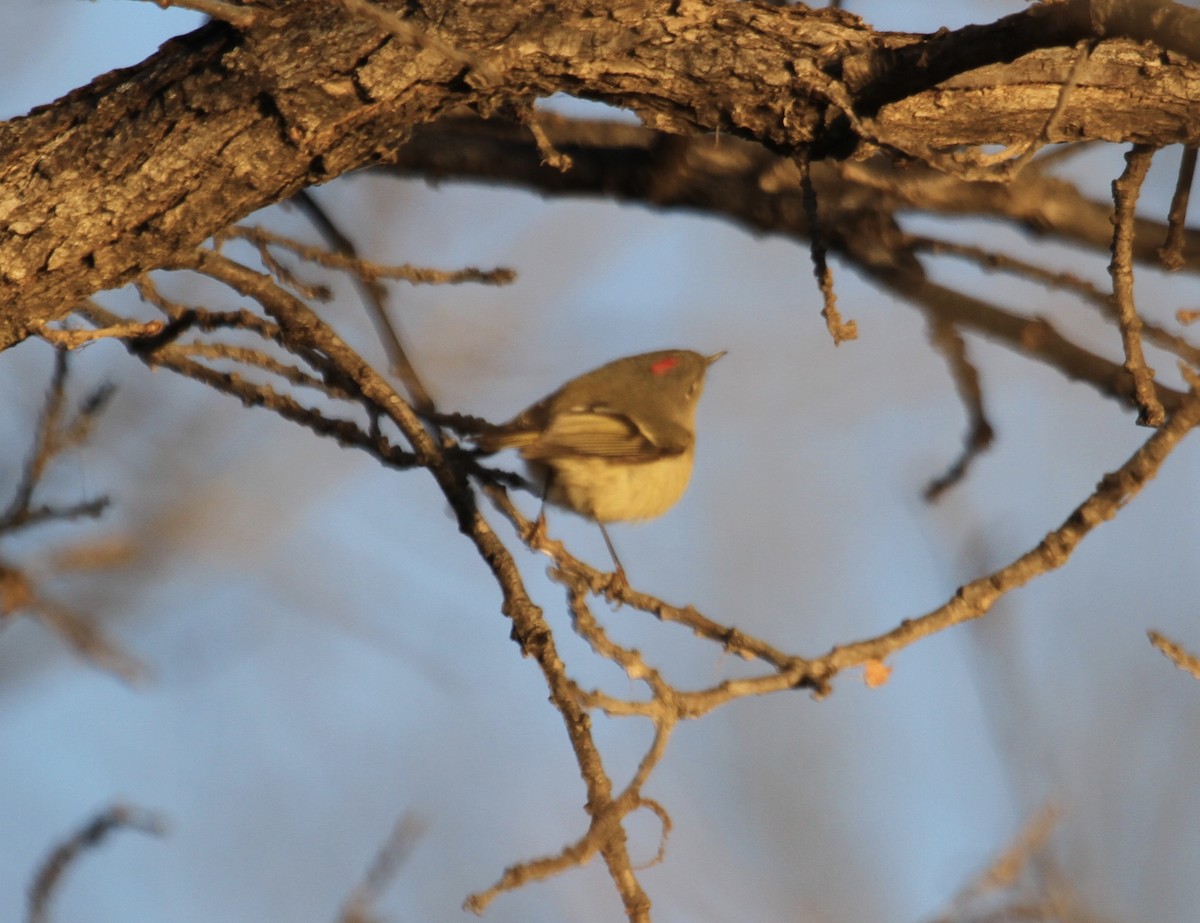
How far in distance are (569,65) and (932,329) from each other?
5.52 feet

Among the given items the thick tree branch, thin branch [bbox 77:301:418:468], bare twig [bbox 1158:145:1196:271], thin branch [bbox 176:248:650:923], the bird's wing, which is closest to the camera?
the thick tree branch

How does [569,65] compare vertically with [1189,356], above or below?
above

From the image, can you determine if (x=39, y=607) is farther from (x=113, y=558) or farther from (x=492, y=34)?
(x=492, y=34)

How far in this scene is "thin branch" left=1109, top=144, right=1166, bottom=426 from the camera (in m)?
2.11

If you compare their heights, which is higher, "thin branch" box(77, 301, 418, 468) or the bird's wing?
the bird's wing

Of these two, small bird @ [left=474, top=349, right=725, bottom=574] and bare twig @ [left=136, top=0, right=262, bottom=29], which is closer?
bare twig @ [left=136, top=0, right=262, bottom=29]

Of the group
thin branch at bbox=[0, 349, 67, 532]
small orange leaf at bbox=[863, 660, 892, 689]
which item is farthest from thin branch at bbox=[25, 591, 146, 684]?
small orange leaf at bbox=[863, 660, 892, 689]

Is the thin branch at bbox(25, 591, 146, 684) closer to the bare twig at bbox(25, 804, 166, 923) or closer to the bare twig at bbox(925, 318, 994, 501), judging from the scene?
the bare twig at bbox(25, 804, 166, 923)

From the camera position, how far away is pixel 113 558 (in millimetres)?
3084

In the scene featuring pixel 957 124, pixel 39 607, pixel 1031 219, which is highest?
pixel 1031 219

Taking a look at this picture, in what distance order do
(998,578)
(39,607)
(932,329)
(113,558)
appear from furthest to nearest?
(932,329) < (113,558) < (39,607) < (998,578)

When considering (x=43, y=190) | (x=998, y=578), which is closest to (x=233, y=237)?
(x=43, y=190)

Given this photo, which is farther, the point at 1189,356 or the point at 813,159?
the point at 1189,356

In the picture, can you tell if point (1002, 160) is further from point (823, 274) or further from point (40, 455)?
point (40, 455)
